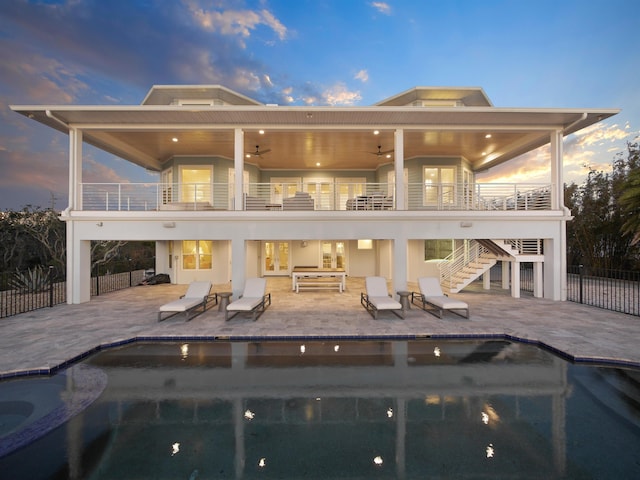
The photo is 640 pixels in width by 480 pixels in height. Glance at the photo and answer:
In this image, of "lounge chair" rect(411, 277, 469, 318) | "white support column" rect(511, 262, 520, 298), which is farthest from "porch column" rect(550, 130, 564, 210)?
"lounge chair" rect(411, 277, 469, 318)

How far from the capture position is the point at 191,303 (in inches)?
309

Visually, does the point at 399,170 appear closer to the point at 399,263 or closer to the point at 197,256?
the point at 399,263

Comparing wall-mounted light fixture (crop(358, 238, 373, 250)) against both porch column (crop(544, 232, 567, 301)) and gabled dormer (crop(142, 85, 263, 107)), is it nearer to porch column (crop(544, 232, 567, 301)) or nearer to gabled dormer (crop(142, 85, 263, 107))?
porch column (crop(544, 232, 567, 301))

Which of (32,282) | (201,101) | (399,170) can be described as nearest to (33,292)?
(32,282)

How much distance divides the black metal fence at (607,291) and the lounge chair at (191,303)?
40.6 ft

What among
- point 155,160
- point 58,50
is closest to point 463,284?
point 155,160

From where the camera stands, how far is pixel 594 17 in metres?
17.3

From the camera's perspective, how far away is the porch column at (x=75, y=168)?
9.46 metres

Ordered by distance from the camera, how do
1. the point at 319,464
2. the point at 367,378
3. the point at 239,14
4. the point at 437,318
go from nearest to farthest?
the point at 319,464
the point at 367,378
the point at 437,318
the point at 239,14

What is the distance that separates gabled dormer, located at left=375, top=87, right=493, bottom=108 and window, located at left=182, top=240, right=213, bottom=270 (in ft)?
38.1

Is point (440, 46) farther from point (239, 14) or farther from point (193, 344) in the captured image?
point (193, 344)

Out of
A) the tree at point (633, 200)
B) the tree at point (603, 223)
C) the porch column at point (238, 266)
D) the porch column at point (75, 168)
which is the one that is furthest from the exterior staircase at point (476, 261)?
the porch column at point (75, 168)

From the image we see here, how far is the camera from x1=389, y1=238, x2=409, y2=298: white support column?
9.28 metres

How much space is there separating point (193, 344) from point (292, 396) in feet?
10.6
